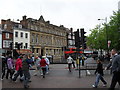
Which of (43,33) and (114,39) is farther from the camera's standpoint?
(43,33)

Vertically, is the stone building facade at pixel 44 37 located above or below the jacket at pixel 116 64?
above

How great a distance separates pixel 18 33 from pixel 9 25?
10.7 feet

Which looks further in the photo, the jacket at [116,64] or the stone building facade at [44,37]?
the stone building facade at [44,37]

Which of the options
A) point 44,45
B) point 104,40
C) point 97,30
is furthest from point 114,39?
point 44,45

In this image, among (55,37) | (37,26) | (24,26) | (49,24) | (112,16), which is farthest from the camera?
(55,37)

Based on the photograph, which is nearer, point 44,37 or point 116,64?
point 116,64

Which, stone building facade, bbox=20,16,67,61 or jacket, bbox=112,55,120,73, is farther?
stone building facade, bbox=20,16,67,61

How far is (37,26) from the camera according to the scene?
205 feet

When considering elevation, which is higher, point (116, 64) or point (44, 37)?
point (44, 37)

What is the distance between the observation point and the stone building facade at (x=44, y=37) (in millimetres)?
59156

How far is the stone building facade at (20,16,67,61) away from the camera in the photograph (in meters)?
59.2

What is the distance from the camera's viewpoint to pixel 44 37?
65.3 meters

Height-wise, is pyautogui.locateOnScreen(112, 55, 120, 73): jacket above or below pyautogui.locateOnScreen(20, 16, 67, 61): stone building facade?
below

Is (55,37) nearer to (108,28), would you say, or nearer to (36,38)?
(36,38)
